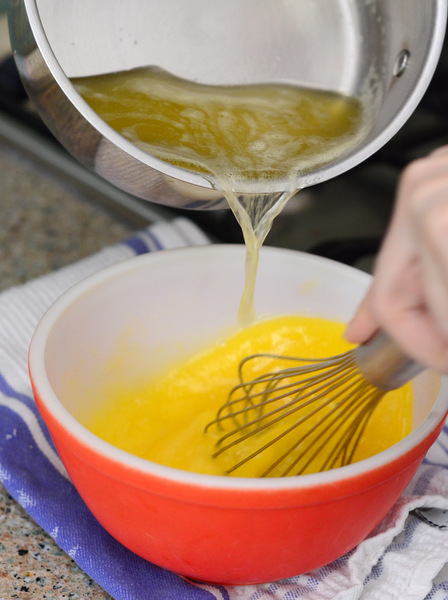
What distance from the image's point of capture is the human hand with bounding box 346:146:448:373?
0.91 feet

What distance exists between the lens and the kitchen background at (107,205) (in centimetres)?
80

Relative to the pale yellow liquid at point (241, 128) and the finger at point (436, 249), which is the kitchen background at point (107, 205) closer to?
the pale yellow liquid at point (241, 128)

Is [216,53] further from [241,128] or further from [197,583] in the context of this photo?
[197,583]

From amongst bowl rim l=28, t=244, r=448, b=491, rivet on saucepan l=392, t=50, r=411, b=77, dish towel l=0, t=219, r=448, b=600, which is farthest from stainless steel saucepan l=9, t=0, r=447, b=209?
dish towel l=0, t=219, r=448, b=600

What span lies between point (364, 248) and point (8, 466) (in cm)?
45

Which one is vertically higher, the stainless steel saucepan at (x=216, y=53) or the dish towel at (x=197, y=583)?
the stainless steel saucepan at (x=216, y=53)

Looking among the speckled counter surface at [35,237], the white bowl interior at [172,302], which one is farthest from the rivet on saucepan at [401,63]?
the speckled counter surface at [35,237]

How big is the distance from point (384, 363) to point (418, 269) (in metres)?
0.10

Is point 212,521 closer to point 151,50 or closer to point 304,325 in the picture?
point 304,325

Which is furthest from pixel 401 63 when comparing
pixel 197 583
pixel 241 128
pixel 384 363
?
pixel 197 583

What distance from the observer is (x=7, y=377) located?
2.00 feet

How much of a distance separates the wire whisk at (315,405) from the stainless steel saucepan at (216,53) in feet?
0.46

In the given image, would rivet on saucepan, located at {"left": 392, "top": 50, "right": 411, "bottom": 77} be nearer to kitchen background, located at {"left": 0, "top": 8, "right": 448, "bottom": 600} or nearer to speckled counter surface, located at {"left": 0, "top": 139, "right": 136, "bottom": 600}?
kitchen background, located at {"left": 0, "top": 8, "right": 448, "bottom": 600}

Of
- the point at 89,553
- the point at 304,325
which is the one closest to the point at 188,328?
the point at 304,325
